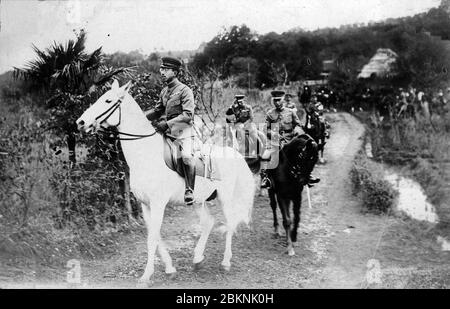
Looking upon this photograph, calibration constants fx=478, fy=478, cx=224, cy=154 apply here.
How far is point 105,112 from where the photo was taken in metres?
6.44

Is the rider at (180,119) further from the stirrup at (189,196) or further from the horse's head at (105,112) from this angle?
the horse's head at (105,112)

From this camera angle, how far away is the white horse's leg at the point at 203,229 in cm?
732

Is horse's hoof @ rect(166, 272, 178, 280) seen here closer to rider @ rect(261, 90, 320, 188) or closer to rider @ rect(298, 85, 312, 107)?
rider @ rect(261, 90, 320, 188)

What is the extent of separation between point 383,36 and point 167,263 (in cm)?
734

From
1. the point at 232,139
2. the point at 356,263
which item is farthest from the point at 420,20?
the point at 356,263

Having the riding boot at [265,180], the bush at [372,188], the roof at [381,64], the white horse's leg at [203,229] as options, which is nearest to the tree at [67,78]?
the white horse's leg at [203,229]

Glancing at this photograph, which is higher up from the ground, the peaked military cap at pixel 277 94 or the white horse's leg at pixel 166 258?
the peaked military cap at pixel 277 94

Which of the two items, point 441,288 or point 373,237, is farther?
point 373,237

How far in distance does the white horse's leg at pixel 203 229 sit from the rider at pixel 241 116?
211 centimetres

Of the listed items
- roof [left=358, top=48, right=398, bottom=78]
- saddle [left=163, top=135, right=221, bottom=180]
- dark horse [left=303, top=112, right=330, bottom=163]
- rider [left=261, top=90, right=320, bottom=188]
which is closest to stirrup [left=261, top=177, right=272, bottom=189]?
rider [left=261, top=90, right=320, bottom=188]

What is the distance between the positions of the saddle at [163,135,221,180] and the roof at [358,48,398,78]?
6.53 m

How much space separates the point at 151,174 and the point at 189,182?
56 centimetres

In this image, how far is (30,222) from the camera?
25.4ft
